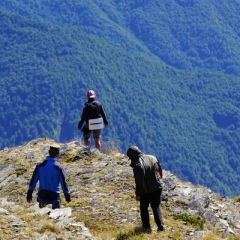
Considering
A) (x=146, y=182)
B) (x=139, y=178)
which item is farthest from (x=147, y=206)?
(x=139, y=178)

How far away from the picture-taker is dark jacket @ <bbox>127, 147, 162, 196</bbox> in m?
13.3

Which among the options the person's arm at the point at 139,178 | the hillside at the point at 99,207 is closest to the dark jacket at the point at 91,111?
the hillside at the point at 99,207

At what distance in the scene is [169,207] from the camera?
15586mm

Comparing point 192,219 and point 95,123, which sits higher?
point 95,123

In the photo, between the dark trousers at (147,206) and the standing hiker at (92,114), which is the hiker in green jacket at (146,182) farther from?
the standing hiker at (92,114)

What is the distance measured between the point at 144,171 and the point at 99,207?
201 centimetres

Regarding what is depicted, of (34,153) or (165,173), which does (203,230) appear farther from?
(34,153)

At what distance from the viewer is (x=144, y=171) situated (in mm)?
13375

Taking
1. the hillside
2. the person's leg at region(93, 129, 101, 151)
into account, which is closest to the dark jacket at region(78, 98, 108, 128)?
the person's leg at region(93, 129, 101, 151)

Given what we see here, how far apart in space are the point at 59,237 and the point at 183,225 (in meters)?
3.45

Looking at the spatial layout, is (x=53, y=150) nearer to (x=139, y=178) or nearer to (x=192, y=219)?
(x=139, y=178)

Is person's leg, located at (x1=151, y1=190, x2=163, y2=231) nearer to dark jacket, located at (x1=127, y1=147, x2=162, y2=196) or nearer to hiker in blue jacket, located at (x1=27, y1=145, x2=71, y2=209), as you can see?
dark jacket, located at (x1=127, y1=147, x2=162, y2=196)

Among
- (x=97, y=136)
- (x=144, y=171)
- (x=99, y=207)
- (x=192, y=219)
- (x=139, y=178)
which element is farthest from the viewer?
(x=97, y=136)

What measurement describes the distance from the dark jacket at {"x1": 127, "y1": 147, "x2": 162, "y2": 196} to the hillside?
0.84 meters
